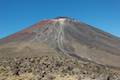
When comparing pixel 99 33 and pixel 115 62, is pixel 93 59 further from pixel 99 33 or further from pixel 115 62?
pixel 99 33

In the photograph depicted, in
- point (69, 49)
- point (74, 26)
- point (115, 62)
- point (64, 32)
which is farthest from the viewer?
point (74, 26)

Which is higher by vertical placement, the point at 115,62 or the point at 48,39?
the point at 48,39

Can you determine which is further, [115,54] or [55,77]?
[115,54]

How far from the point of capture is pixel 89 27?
84.8 m

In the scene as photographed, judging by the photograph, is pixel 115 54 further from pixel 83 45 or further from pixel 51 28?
A: pixel 51 28

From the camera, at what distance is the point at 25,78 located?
19.6 meters

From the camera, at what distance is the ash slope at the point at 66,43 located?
200 ft

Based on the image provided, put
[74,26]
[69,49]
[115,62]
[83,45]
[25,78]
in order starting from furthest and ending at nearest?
[74,26] < [83,45] < [69,49] < [115,62] < [25,78]

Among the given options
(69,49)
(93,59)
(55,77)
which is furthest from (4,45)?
(55,77)

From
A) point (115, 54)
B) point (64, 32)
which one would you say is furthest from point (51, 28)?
point (115, 54)

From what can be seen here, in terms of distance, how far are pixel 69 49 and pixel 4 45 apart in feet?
52.1

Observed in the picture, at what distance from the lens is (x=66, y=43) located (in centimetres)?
6819

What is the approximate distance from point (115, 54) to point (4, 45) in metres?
23.8

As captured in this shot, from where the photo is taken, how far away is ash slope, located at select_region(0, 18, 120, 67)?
60969 millimetres
